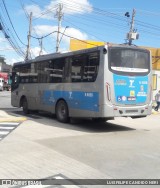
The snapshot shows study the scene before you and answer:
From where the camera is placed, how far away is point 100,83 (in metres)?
12.6

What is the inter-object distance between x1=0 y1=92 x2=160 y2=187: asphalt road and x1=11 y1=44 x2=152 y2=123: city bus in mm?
800

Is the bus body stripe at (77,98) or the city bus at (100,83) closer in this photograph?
the city bus at (100,83)

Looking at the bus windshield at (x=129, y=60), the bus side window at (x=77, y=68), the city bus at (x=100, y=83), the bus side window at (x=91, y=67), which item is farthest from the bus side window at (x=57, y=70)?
the bus windshield at (x=129, y=60)

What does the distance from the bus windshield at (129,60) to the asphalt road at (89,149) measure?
7.57 feet

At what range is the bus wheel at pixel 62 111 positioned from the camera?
1468cm

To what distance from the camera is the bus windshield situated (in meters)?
12.7

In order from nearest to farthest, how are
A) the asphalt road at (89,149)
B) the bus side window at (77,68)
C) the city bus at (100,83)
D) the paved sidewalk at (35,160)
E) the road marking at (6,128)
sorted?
the paved sidewalk at (35,160)
the asphalt road at (89,149)
the road marking at (6,128)
the city bus at (100,83)
the bus side window at (77,68)

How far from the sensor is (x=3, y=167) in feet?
23.5

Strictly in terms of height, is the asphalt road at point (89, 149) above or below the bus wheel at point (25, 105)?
below

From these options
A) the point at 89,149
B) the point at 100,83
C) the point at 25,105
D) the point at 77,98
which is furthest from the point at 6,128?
the point at 25,105

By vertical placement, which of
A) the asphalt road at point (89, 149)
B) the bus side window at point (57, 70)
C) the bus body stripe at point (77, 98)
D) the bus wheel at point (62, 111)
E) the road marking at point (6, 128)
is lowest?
the asphalt road at point (89, 149)

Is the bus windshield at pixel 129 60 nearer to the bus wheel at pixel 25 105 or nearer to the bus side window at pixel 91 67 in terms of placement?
the bus side window at pixel 91 67

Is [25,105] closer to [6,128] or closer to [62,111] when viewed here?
[62,111]

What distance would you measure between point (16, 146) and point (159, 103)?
16716 mm
